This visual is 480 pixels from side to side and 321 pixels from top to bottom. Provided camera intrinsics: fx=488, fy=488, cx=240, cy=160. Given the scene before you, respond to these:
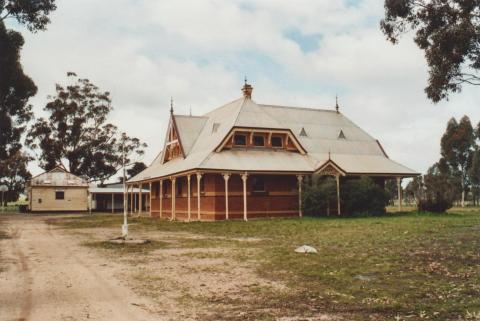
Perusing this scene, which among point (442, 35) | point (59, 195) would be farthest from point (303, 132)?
point (59, 195)

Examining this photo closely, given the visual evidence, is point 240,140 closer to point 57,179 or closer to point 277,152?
point 277,152

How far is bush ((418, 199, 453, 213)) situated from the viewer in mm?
34438

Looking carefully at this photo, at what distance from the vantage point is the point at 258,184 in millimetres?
33344

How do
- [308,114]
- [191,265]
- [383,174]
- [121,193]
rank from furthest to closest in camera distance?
1. [121,193]
2. [308,114]
3. [383,174]
4. [191,265]

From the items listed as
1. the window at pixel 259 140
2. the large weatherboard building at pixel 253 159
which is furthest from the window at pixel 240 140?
the window at pixel 259 140

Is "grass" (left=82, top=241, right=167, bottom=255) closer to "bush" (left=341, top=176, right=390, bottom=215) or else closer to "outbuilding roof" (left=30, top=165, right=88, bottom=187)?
"bush" (left=341, top=176, right=390, bottom=215)

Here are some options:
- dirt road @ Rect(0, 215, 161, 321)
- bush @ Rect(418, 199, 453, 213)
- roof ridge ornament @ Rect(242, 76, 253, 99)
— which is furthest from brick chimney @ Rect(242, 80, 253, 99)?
dirt road @ Rect(0, 215, 161, 321)

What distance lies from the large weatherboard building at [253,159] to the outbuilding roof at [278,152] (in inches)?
2.2

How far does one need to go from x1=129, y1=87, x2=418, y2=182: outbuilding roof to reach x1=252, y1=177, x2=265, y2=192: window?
4.82 ft

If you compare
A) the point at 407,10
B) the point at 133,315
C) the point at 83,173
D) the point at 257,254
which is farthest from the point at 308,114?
the point at 83,173

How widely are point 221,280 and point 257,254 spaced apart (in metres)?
3.97

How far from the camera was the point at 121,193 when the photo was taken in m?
66.9

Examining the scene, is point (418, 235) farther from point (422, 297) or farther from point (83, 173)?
point (83, 173)

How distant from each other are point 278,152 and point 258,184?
3109 mm
